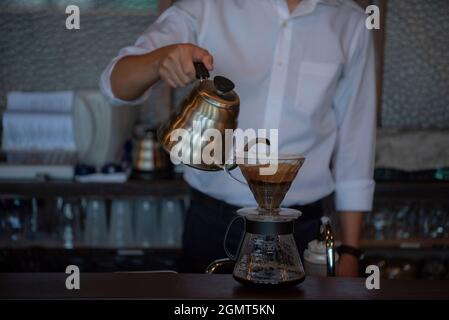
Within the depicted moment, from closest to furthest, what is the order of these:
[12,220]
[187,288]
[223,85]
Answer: [187,288], [223,85], [12,220]

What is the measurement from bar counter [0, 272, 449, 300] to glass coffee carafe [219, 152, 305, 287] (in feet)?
0.11

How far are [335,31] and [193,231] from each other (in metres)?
0.78

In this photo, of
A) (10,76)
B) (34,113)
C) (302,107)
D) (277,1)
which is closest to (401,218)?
(302,107)

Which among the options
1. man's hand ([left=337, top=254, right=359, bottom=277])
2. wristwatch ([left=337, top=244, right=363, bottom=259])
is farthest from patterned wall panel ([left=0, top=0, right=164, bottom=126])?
wristwatch ([left=337, top=244, right=363, bottom=259])

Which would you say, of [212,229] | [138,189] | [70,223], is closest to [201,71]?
[212,229]

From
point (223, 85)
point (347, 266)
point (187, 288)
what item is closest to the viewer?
point (187, 288)

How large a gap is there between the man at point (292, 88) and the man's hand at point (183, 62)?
476 mm

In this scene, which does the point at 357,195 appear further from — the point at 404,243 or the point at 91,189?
the point at 91,189

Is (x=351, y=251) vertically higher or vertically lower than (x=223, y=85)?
lower

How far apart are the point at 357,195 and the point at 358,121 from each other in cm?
24

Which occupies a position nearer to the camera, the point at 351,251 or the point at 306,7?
the point at 351,251

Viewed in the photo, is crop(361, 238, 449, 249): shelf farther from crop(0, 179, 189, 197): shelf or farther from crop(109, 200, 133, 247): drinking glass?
crop(109, 200, 133, 247): drinking glass

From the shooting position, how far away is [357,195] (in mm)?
1997

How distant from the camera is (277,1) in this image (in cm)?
192
